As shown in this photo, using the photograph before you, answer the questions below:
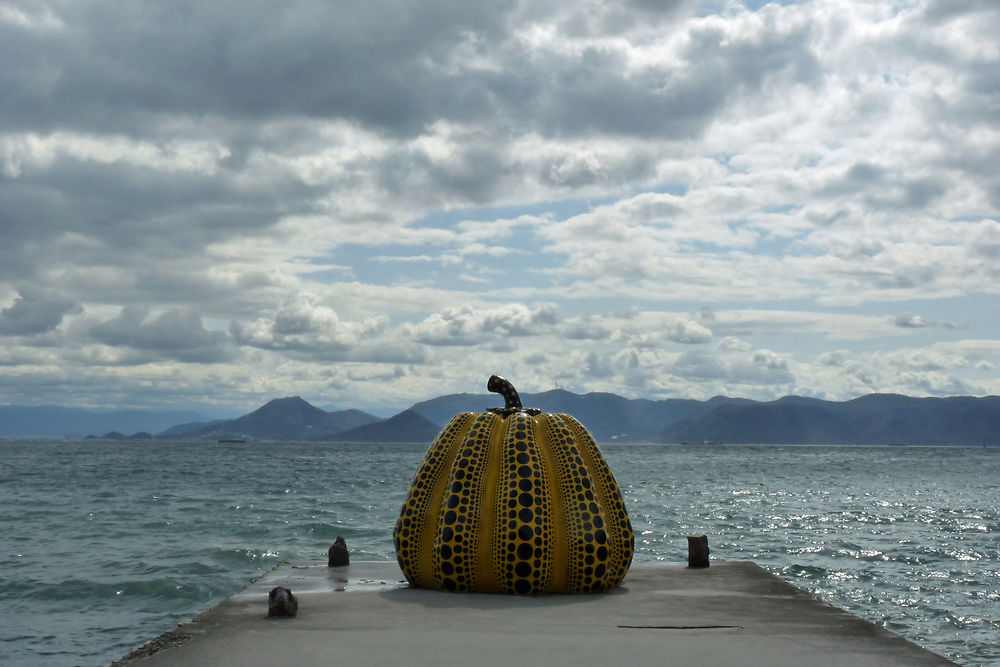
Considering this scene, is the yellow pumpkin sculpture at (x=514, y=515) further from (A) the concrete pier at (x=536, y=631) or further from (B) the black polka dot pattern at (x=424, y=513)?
(A) the concrete pier at (x=536, y=631)

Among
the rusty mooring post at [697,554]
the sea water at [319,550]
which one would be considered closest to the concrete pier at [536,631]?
the rusty mooring post at [697,554]

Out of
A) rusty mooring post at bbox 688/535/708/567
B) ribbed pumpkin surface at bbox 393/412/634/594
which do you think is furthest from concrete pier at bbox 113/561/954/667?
rusty mooring post at bbox 688/535/708/567

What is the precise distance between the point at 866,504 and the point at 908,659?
3591cm

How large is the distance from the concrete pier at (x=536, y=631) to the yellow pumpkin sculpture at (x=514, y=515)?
29cm

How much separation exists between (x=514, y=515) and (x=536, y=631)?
1.92 meters

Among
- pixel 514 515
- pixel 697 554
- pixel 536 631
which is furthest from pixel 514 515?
pixel 697 554

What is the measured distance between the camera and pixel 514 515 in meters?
10.8

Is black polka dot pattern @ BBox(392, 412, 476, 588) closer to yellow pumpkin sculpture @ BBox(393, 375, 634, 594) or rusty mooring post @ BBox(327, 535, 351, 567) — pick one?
yellow pumpkin sculpture @ BBox(393, 375, 634, 594)

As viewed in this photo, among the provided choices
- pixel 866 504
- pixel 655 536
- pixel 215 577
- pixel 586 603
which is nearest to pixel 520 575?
pixel 586 603

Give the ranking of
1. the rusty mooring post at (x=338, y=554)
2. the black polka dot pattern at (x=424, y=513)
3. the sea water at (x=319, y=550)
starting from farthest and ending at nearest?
1. the sea water at (x=319, y=550)
2. the rusty mooring post at (x=338, y=554)
3. the black polka dot pattern at (x=424, y=513)

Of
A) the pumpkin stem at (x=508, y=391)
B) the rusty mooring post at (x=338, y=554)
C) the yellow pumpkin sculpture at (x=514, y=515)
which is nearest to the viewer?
the yellow pumpkin sculpture at (x=514, y=515)

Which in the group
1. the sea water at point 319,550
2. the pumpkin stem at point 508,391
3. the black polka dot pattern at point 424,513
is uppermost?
the pumpkin stem at point 508,391

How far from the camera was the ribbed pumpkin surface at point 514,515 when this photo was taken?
10.9 m

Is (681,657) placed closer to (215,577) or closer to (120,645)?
(120,645)
